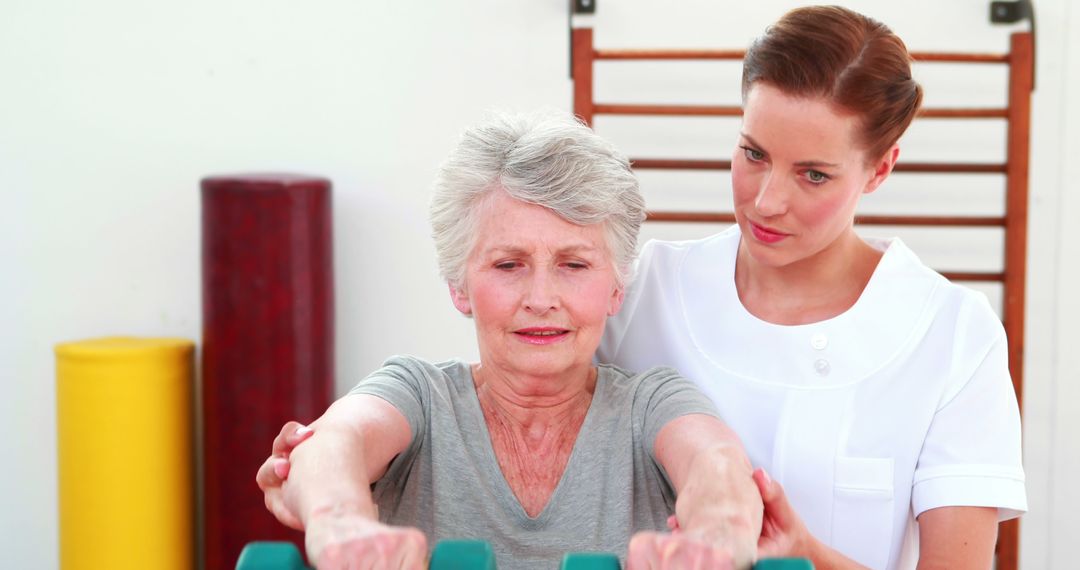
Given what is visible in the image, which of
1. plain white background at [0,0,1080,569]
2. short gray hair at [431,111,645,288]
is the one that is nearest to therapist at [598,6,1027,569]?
short gray hair at [431,111,645,288]

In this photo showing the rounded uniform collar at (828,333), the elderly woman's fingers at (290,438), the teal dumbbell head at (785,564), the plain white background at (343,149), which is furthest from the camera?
the plain white background at (343,149)

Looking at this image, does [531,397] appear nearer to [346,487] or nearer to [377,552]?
[346,487]

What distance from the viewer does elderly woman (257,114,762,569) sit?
58.3 inches

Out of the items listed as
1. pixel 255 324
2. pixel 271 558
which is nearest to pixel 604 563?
pixel 271 558

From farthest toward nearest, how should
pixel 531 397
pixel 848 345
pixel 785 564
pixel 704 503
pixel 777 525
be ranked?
pixel 848 345 < pixel 531 397 < pixel 777 525 < pixel 704 503 < pixel 785 564

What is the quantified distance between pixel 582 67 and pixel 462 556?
92.9 inches

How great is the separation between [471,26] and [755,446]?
1.93m

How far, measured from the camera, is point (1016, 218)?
3.13m

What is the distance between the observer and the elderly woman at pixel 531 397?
1481mm

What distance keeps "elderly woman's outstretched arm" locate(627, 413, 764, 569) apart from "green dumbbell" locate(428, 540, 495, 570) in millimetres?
143

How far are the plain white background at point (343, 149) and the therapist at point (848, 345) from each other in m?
1.53

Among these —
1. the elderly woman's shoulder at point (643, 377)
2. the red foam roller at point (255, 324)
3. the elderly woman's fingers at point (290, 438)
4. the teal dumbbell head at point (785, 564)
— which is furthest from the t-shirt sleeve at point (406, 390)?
the red foam roller at point (255, 324)

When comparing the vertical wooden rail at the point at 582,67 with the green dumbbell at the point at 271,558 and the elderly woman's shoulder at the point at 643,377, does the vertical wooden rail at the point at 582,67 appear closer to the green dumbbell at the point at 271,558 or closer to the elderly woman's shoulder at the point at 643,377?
the elderly woman's shoulder at the point at 643,377

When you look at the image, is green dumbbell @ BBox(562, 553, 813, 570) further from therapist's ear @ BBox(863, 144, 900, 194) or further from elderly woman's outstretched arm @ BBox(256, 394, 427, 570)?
therapist's ear @ BBox(863, 144, 900, 194)
